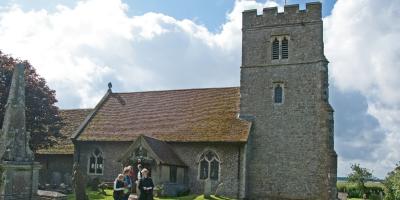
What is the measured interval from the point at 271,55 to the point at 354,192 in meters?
31.0

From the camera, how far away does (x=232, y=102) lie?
114 ft

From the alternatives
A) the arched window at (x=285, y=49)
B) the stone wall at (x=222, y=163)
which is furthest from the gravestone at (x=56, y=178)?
the arched window at (x=285, y=49)

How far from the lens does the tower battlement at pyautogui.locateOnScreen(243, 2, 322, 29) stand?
106 feet

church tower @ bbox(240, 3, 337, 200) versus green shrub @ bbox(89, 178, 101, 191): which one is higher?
church tower @ bbox(240, 3, 337, 200)

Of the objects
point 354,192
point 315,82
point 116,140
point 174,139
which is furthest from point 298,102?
point 354,192

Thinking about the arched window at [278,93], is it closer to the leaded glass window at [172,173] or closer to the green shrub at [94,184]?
the leaded glass window at [172,173]

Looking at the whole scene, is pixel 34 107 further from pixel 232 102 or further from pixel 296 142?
pixel 296 142

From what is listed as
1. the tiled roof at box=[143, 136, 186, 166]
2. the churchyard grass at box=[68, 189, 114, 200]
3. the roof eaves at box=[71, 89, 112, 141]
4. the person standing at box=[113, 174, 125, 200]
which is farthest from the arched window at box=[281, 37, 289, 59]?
the person standing at box=[113, 174, 125, 200]

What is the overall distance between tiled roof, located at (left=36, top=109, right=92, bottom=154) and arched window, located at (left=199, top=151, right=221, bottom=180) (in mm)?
10753

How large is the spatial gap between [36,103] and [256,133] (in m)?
15.4

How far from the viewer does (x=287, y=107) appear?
3200cm

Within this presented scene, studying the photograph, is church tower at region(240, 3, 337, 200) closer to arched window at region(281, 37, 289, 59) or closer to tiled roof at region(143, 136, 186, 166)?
arched window at region(281, 37, 289, 59)

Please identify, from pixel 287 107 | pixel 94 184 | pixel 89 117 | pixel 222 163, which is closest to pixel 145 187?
pixel 222 163

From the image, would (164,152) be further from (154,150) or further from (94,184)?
(94,184)
